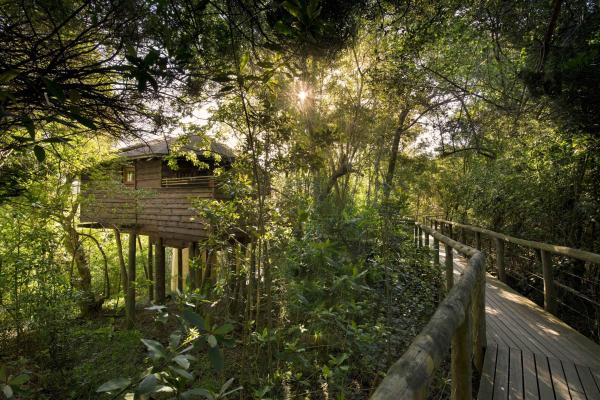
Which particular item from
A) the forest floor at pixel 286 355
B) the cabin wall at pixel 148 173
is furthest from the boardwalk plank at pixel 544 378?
the cabin wall at pixel 148 173

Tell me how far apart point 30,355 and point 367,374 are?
5.31 meters

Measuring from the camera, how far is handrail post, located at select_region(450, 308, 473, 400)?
1.59 m

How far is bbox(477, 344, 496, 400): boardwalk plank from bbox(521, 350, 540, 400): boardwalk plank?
0.67ft

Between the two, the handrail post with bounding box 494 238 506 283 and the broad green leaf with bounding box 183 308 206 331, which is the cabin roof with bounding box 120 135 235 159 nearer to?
the broad green leaf with bounding box 183 308 206 331

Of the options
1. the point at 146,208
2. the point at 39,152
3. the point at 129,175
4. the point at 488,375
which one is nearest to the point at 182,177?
the point at 146,208

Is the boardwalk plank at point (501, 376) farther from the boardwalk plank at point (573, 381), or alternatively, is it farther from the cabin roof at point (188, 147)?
the cabin roof at point (188, 147)

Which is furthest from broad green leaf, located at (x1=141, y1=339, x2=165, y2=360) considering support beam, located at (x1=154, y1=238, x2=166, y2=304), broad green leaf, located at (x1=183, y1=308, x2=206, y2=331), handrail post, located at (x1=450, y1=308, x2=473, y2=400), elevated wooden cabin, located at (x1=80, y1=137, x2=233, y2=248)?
support beam, located at (x1=154, y1=238, x2=166, y2=304)

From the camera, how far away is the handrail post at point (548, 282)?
3924 mm

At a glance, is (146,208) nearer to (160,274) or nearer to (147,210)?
(147,210)

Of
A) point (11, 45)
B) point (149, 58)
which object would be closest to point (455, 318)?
point (149, 58)

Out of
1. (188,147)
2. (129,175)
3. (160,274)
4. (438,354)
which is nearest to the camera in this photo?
(438,354)

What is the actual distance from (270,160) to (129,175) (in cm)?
1111

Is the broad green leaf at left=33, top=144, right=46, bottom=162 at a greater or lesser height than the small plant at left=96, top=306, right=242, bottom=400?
greater

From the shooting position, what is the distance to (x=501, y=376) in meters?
2.38
